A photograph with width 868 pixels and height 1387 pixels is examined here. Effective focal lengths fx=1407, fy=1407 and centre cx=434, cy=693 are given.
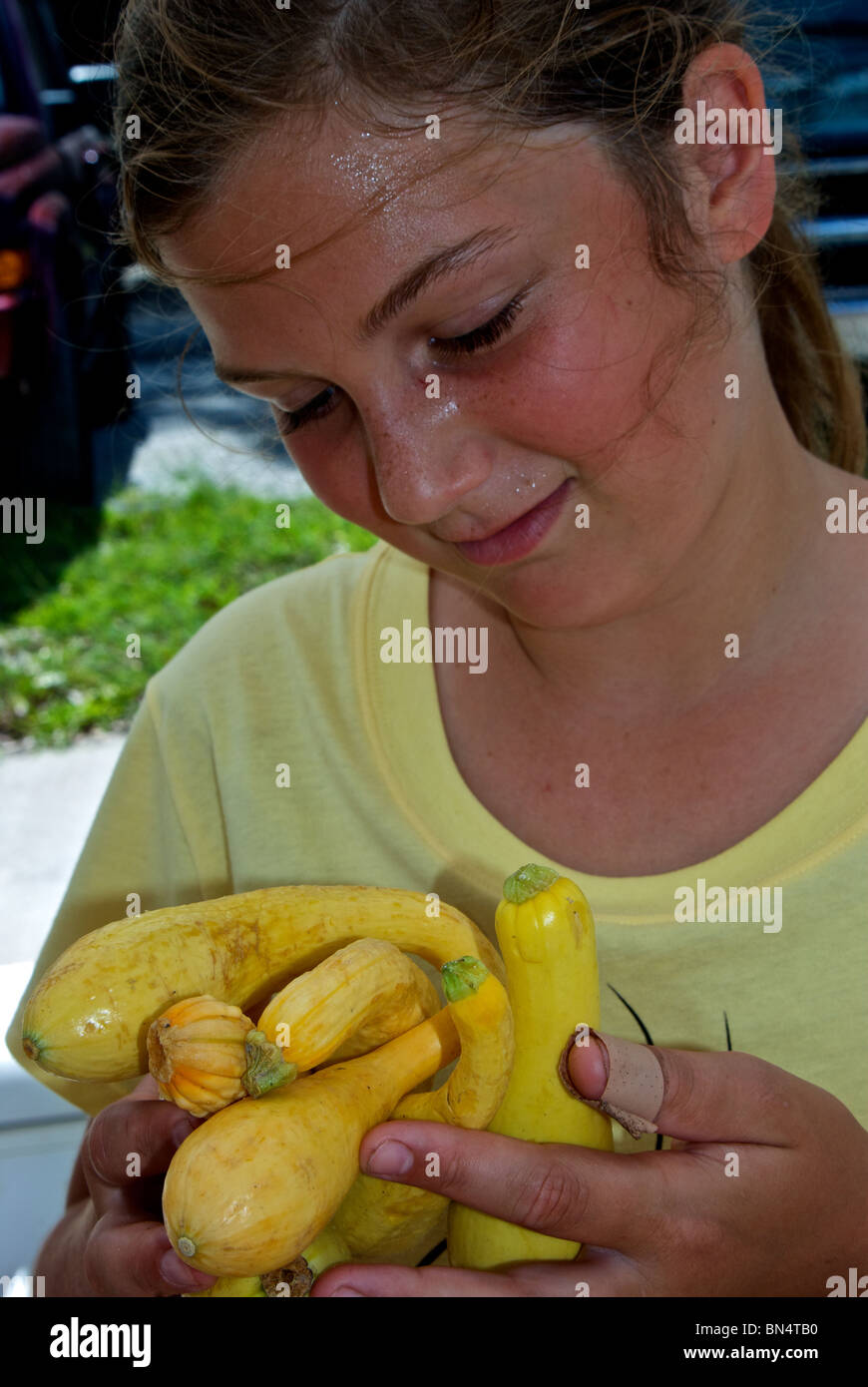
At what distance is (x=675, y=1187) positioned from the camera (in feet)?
2.71

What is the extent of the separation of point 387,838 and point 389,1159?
1.51 feet

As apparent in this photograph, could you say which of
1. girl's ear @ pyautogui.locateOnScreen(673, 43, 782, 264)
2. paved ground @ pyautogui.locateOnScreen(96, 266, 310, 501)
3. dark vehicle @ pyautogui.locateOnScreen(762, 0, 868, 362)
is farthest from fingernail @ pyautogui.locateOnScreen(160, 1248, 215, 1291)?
paved ground @ pyautogui.locateOnScreen(96, 266, 310, 501)

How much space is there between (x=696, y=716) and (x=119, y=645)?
2580 millimetres

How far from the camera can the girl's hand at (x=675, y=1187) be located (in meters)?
0.76

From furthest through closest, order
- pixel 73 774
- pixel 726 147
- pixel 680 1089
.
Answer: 1. pixel 73 774
2. pixel 726 147
3. pixel 680 1089

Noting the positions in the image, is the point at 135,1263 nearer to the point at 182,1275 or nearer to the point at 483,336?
the point at 182,1275

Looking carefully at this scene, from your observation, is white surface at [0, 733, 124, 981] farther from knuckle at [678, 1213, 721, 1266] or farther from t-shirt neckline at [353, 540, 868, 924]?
knuckle at [678, 1213, 721, 1266]

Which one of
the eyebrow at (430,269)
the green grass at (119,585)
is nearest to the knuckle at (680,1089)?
the eyebrow at (430,269)

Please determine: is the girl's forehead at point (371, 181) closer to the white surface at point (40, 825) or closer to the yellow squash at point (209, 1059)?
the yellow squash at point (209, 1059)

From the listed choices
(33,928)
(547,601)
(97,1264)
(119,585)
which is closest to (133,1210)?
(97,1264)

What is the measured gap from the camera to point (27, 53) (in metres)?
4.39

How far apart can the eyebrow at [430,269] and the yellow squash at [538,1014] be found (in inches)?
14.2
